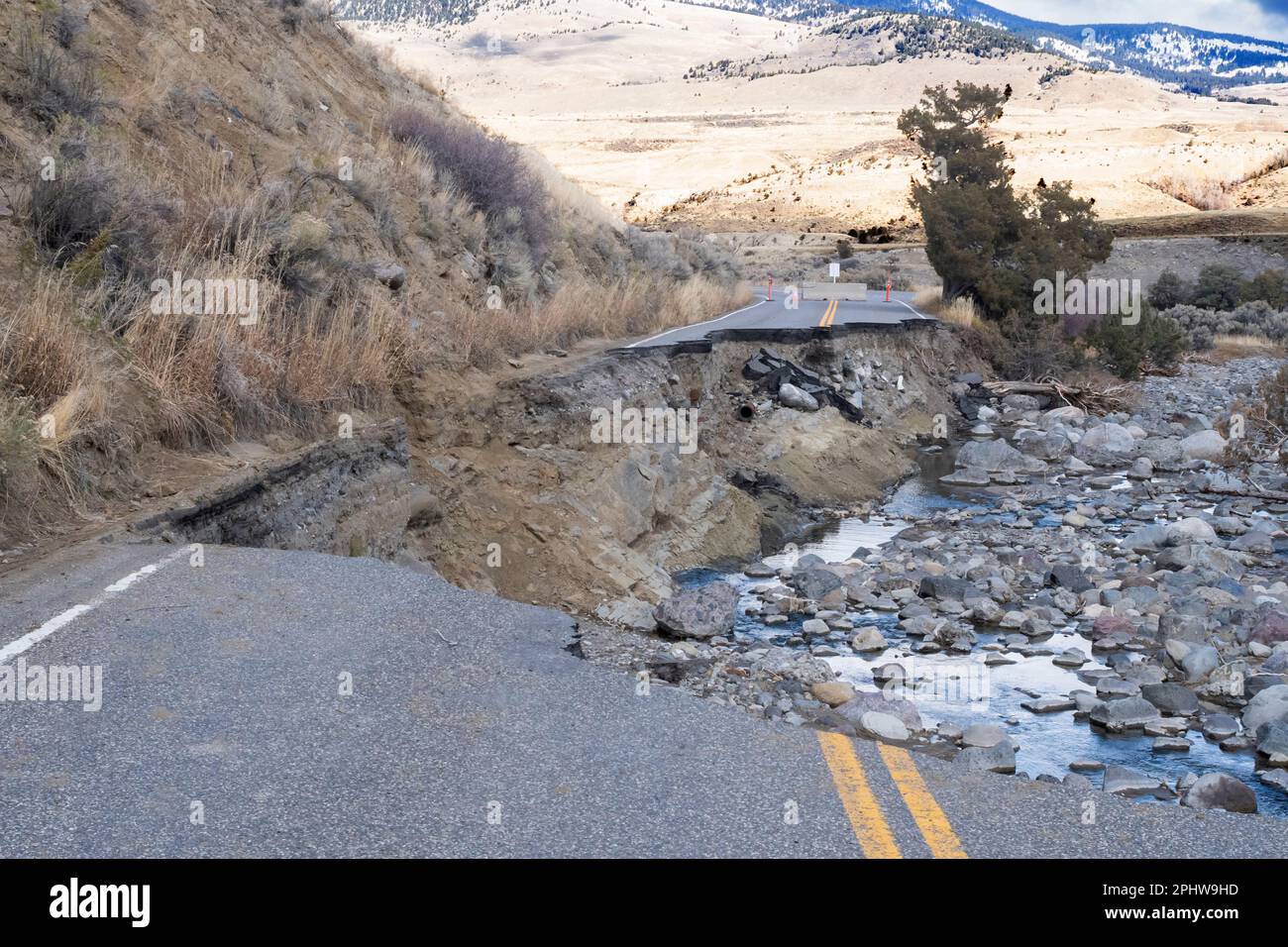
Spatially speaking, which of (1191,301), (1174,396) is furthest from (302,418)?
(1191,301)

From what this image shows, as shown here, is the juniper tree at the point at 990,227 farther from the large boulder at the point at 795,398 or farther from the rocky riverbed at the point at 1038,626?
the large boulder at the point at 795,398

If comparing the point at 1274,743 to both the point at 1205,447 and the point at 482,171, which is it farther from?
the point at 482,171

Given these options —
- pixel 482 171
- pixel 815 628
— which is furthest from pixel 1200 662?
pixel 482 171

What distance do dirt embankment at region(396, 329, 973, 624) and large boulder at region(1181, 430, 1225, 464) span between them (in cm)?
500

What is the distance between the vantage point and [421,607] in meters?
6.82

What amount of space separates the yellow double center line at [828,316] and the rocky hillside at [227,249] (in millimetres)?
3008

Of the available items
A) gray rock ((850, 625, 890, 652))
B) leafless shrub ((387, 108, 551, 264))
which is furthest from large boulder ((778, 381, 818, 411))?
gray rock ((850, 625, 890, 652))

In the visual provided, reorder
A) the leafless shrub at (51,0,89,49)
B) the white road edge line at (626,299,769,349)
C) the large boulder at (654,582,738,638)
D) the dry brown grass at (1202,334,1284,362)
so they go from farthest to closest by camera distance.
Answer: the dry brown grass at (1202,334,1284,362), the white road edge line at (626,299,769,349), the leafless shrub at (51,0,89,49), the large boulder at (654,582,738,638)

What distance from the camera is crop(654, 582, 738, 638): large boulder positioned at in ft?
34.9

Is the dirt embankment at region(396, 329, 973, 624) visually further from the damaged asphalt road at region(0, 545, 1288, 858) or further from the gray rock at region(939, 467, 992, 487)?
the damaged asphalt road at region(0, 545, 1288, 858)

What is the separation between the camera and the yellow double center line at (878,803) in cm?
415

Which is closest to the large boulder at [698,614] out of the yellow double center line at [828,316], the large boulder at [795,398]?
the large boulder at [795,398]

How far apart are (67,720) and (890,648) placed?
7499mm

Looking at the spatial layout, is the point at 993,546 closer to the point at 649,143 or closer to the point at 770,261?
the point at 770,261
